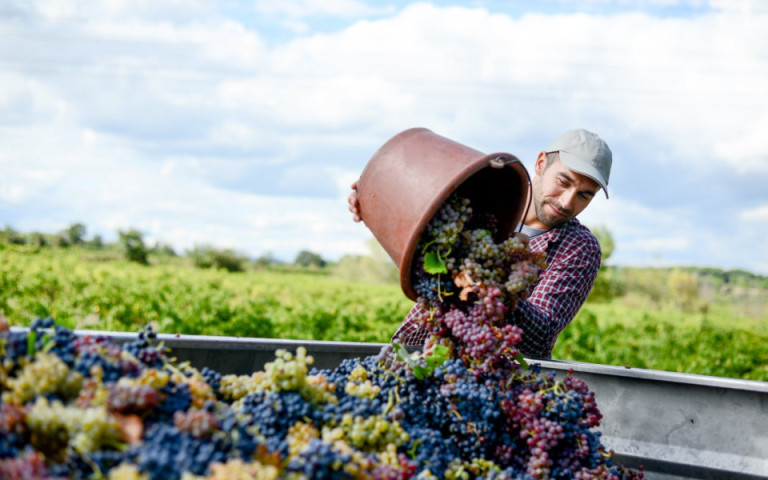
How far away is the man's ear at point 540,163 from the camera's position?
10.0ft

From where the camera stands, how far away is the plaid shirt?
2441 millimetres

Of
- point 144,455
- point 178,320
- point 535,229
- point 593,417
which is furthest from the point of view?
point 178,320

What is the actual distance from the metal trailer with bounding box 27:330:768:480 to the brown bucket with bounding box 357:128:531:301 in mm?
580

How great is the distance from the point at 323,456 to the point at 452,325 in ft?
2.45


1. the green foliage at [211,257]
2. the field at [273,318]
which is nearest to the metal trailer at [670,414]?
the field at [273,318]

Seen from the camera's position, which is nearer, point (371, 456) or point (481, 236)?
point (371, 456)

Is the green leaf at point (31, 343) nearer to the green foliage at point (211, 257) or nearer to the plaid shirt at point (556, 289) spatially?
the plaid shirt at point (556, 289)

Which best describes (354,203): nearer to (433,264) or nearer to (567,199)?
(433,264)

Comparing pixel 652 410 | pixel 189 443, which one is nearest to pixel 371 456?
pixel 189 443

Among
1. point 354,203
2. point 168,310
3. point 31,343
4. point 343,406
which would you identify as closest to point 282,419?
point 343,406

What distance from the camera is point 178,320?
262 inches

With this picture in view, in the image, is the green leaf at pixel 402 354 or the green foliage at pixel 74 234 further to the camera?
the green foliage at pixel 74 234

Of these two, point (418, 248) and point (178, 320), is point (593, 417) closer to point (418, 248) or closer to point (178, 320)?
point (418, 248)

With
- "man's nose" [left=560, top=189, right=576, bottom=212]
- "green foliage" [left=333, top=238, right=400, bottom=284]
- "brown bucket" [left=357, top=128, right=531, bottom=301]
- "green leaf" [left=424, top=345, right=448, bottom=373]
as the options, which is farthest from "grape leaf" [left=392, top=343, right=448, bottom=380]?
"green foliage" [left=333, top=238, right=400, bottom=284]
